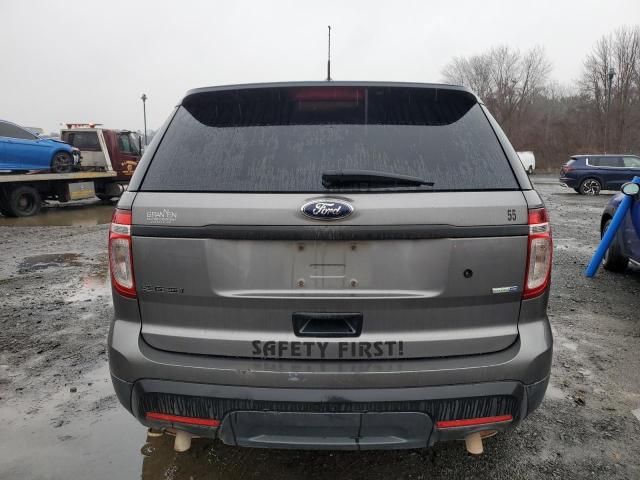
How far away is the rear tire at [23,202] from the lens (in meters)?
14.1

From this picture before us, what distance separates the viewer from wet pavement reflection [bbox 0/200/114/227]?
13156 millimetres

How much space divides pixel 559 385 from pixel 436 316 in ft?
7.01

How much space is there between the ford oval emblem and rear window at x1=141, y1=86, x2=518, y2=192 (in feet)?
0.26

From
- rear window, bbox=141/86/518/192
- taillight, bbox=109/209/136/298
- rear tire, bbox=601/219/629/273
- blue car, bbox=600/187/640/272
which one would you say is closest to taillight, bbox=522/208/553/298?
rear window, bbox=141/86/518/192

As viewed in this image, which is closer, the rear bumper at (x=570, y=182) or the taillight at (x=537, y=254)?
the taillight at (x=537, y=254)

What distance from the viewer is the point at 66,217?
575 inches

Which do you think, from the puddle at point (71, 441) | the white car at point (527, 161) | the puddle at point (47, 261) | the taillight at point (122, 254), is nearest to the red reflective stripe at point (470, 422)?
the white car at point (527, 161)

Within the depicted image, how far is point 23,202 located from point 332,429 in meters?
15.7

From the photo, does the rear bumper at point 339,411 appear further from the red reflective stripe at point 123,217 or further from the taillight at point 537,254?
the red reflective stripe at point 123,217

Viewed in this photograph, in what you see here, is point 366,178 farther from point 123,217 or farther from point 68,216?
point 68,216

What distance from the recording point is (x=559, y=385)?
3.52 metres

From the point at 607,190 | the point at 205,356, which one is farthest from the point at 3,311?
the point at 607,190

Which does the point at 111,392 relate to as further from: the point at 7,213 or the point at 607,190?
the point at 607,190

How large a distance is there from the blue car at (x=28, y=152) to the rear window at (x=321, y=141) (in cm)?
1465
